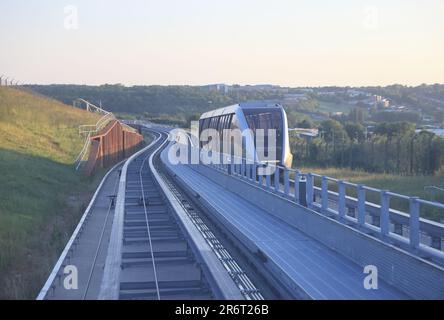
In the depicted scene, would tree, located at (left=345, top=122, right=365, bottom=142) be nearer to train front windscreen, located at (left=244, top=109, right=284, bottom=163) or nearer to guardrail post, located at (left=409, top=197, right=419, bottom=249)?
train front windscreen, located at (left=244, top=109, right=284, bottom=163)

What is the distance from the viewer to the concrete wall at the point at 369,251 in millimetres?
8594

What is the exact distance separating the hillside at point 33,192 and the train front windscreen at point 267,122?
7200 millimetres

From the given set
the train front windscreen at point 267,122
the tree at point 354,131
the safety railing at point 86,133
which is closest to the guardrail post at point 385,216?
the train front windscreen at point 267,122

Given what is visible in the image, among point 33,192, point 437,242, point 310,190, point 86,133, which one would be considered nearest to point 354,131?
Answer: point 86,133

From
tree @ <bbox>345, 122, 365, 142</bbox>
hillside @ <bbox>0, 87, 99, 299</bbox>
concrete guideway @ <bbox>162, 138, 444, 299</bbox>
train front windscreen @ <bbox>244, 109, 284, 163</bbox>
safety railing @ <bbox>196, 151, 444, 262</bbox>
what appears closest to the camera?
concrete guideway @ <bbox>162, 138, 444, 299</bbox>

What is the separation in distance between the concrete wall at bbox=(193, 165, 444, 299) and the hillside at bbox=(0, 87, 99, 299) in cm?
529

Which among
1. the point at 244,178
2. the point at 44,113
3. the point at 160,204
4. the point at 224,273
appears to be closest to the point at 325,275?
the point at 224,273

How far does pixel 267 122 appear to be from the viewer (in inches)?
1075

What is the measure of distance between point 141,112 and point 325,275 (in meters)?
147

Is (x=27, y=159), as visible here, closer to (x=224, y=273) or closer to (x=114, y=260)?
(x=114, y=260)

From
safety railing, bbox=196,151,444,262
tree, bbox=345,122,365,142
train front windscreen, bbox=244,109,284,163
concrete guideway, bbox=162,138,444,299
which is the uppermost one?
train front windscreen, bbox=244,109,284,163

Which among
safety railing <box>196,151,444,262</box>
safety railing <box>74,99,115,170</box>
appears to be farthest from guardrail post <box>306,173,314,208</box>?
safety railing <box>74,99,115,170</box>

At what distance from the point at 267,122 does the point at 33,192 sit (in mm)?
9381

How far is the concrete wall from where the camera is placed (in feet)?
28.2
